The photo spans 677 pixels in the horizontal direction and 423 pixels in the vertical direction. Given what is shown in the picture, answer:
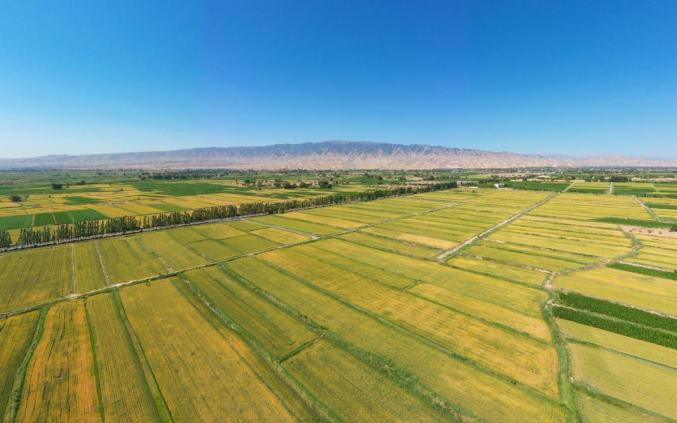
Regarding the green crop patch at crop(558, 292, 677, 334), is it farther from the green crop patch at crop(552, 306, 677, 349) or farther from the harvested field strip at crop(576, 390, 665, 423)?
the harvested field strip at crop(576, 390, 665, 423)

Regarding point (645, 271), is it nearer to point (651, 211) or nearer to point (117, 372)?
point (117, 372)

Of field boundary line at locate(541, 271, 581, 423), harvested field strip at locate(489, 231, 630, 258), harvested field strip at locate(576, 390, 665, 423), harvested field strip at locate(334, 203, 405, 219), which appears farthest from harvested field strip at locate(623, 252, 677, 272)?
harvested field strip at locate(334, 203, 405, 219)

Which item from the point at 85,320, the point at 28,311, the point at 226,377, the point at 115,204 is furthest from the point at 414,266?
the point at 115,204

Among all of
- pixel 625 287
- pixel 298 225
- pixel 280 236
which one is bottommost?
pixel 280 236

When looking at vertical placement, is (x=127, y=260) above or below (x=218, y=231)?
below

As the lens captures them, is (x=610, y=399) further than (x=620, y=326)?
No

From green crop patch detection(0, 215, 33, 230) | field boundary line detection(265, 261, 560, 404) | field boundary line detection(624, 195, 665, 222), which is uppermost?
field boundary line detection(624, 195, 665, 222)

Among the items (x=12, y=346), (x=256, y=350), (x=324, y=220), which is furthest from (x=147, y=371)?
(x=324, y=220)
